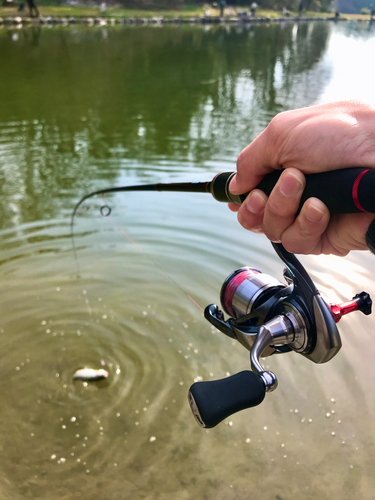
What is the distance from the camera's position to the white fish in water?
6.72 ft

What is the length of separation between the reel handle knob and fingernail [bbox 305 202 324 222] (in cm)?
37

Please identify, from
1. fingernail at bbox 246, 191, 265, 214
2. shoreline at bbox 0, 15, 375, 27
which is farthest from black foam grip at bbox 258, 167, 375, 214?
shoreline at bbox 0, 15, 375, 27

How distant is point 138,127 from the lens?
618cm

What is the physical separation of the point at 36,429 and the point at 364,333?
1746 mm

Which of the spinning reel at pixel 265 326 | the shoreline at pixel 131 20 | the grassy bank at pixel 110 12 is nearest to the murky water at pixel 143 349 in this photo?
the spinning reel at pixel 265 326

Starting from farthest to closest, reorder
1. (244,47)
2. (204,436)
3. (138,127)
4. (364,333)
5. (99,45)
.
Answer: (244,47) → (99,45) → (138,127) → (364,333) → (204,436)

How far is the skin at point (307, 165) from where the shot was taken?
0.88 meters

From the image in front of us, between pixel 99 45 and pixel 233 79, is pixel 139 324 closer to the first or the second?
pixel 233 79

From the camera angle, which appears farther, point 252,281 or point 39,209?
point 39,209

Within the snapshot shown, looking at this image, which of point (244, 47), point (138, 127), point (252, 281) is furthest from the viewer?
point (244, 47)

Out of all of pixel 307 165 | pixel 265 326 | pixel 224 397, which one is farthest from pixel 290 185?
pixel 224 397

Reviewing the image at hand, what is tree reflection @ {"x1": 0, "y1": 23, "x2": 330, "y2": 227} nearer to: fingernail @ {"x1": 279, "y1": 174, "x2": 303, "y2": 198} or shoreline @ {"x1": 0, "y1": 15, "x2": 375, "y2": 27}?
fingernail @ {"x1": 279, "y1": 174, "x2": 303, "y2": 198}

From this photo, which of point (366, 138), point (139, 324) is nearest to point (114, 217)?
point (139, 324)

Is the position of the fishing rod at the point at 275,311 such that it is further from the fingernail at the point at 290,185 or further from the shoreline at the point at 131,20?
the shoreline at the point at 131,20
